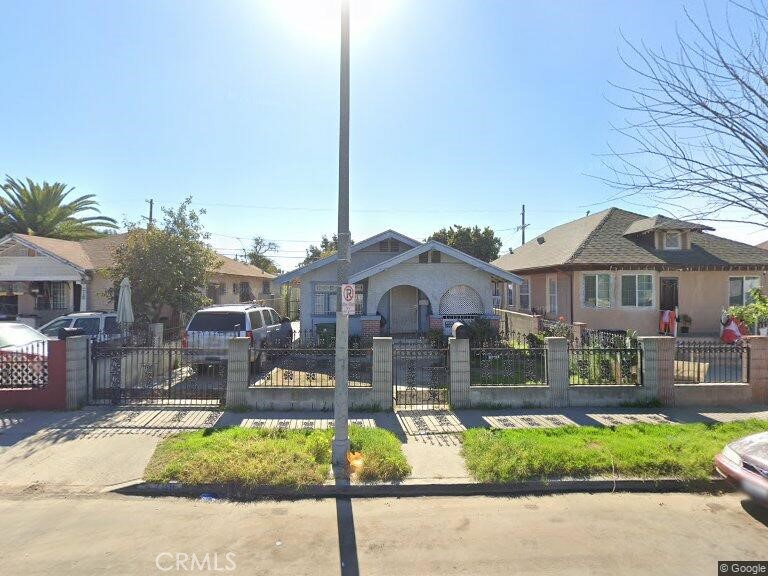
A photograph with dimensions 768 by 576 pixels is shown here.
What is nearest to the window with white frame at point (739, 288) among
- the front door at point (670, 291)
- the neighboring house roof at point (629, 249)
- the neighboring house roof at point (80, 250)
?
the neighboring house roof at point (629, 249)

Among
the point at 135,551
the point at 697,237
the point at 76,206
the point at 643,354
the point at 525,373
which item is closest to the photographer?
the point at 135,551

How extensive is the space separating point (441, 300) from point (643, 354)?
8632 millimetres

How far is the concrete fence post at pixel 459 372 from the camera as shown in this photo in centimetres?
871

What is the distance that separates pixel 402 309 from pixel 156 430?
13209 millimetres

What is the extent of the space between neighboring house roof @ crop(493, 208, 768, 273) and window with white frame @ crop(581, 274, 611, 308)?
61 centimetres

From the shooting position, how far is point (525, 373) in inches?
397

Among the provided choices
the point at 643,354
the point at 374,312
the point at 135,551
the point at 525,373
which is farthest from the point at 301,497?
the point at 374,312

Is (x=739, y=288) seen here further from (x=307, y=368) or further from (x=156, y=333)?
(x=156, y=333)

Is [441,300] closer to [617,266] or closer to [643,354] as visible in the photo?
[617,266]

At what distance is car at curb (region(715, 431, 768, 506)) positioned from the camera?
475 centimetres

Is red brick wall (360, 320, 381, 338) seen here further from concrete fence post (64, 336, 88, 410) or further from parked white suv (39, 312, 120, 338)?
concrete fence post (64, 336, 88, 410)

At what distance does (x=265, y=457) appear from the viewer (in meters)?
6.16

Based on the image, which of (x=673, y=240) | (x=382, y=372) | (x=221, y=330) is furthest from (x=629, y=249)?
(x=221, y=330)

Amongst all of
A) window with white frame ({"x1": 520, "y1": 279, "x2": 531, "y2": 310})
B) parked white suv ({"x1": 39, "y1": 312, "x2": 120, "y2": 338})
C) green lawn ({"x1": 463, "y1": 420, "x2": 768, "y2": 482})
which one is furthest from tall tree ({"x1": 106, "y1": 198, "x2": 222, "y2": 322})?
window with white frame ({"x1": 520, "y1": 279, "x2": 531, "y2": 310})
